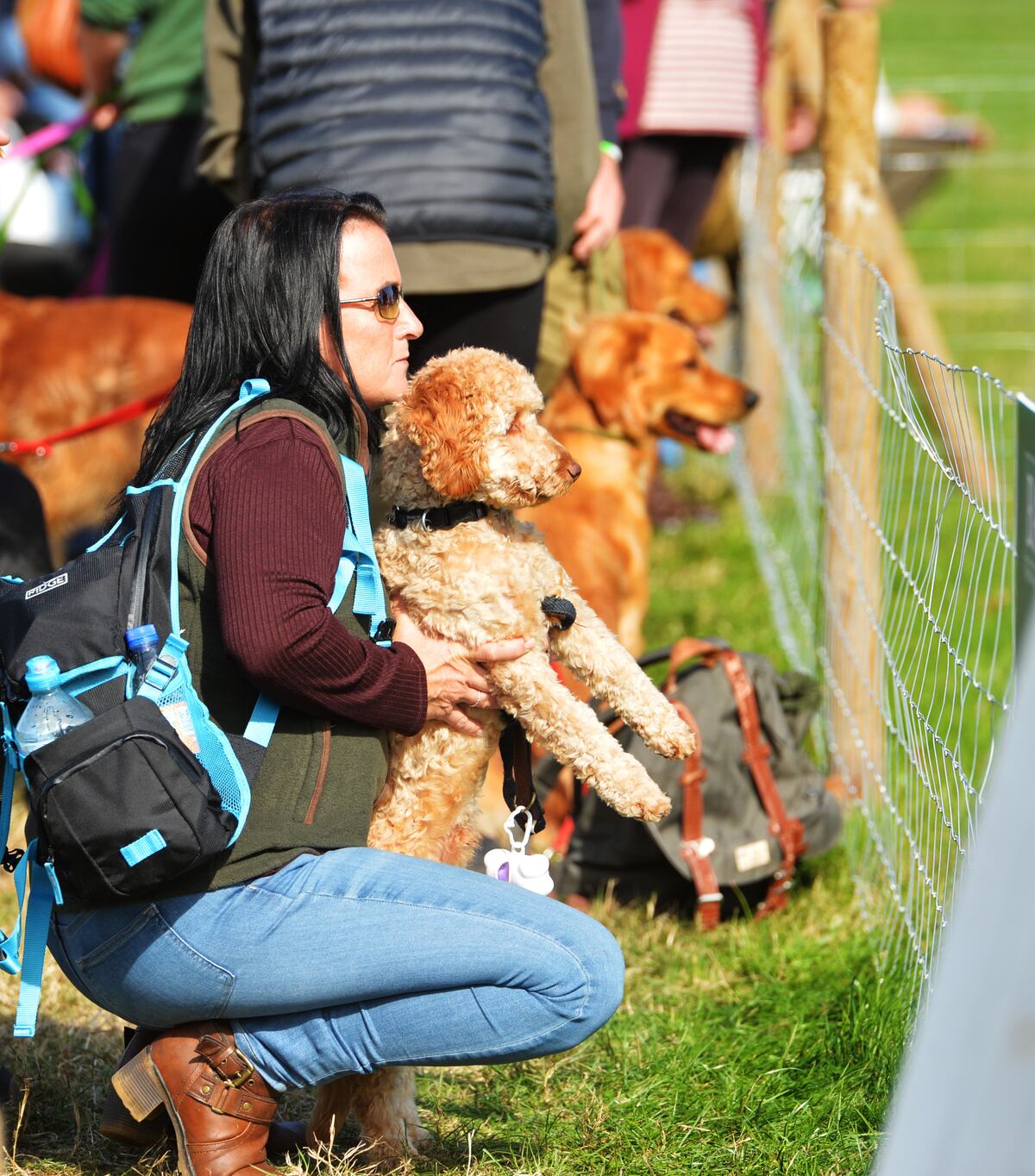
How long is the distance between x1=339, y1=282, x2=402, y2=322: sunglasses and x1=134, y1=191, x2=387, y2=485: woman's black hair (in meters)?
0.05

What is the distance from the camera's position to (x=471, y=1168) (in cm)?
261

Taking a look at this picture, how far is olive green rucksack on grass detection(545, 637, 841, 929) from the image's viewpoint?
12.3ft

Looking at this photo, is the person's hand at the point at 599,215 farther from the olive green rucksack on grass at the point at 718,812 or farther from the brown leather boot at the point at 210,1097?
the brown leather boot at the point at 210,1097

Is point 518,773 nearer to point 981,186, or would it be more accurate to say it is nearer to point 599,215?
point 599,215

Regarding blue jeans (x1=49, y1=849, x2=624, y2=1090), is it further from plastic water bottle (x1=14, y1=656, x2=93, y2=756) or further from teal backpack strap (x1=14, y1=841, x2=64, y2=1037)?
plastic water bottle (x1=14, y1=656, x2=93, y2=756)

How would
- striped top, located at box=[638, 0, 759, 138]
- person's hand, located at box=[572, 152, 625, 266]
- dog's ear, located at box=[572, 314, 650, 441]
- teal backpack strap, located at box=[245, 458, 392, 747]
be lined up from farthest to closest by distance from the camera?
striped top, located at box=[638, 0, 759, 138], dog's ear, located at box=[572, 314, 650, 441], person's hand, located at box=[572, 152, 625, 266], teal backpack strap, located at box=[245, 458, 392, 747]

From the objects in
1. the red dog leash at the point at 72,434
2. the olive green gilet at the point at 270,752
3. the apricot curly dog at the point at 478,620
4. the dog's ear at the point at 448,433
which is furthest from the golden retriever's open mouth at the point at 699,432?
the olive green gilet at the point at 270,752

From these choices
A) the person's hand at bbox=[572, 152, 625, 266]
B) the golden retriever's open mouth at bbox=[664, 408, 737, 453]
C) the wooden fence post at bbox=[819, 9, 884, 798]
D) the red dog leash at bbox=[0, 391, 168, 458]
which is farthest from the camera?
the golden retriever's open mouth at bbox=[664, 408, 737, 453]

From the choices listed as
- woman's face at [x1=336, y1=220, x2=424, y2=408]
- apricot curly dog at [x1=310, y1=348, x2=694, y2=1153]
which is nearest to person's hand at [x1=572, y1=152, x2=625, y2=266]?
apricot curly dog at [x1=310, y1=348, x2=694, y2=1153]

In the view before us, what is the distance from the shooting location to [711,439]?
17.4 ft

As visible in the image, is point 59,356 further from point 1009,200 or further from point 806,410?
point 1009,200

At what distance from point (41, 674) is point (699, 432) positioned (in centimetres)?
341

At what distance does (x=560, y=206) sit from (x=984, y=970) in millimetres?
2953

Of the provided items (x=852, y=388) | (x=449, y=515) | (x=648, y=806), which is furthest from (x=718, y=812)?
(x=449, y=515)
